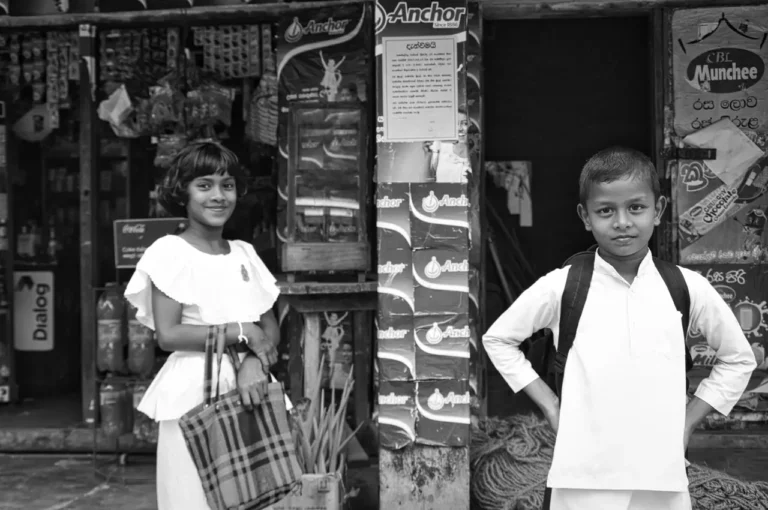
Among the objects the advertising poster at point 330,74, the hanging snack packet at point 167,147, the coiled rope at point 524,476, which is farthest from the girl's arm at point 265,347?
the hanging snack packet at point 167,147

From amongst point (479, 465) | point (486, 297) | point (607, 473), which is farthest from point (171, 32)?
point (607, 473)

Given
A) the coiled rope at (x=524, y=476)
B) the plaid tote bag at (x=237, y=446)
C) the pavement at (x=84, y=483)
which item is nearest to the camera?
the plaid tote bag at (x=237, y=446)

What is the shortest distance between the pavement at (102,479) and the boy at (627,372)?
8.08ft

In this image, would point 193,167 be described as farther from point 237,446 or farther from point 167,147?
point 167,147

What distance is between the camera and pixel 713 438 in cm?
540

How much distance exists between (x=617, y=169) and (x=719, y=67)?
3.30 m

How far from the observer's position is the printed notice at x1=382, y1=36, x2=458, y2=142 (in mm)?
4242

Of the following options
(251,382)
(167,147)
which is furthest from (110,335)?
(251,382)

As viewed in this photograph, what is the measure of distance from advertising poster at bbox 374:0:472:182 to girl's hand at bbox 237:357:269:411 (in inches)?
63.6

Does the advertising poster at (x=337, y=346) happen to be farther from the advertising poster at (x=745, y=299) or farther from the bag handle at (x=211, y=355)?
the bag handle at (x=211, y=355)

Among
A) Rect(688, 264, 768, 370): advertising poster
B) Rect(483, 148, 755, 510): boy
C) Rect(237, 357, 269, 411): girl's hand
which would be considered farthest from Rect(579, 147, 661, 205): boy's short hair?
Rect(688, 264, 768, 370): advertising poster

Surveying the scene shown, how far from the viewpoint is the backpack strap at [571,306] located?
245 centimetres

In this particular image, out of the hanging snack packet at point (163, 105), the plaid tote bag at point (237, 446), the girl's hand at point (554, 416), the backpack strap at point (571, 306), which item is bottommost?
the plaid tote bag at point (237, 446)

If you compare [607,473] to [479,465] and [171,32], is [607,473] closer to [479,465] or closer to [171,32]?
[479,465]
